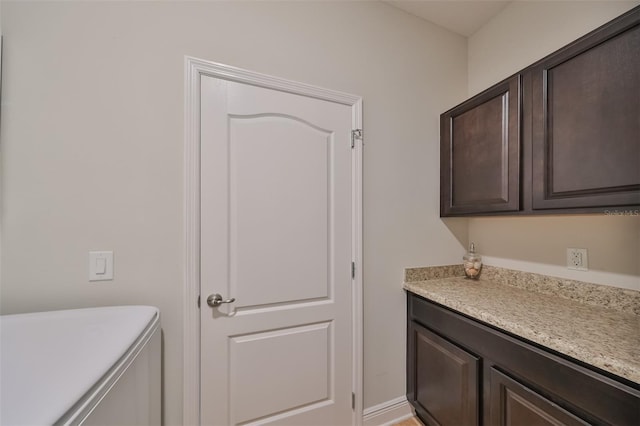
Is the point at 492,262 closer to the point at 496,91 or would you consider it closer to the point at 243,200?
the point at 496,91

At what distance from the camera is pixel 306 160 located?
1449 millimetres

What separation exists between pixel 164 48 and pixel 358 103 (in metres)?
1.06

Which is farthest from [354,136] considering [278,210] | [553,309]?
Result: [553,309]

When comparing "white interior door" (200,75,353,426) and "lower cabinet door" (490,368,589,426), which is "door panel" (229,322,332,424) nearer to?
"white interior door" (200,75,353,426)

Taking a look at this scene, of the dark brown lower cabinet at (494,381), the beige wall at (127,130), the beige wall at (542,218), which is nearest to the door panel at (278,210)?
the beige wall at (127,130)

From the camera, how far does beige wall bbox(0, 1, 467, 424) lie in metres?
1.02

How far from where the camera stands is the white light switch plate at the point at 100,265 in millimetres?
1087

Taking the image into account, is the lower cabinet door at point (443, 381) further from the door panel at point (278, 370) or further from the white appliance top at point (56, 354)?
the white appliance top at point (56, 354)

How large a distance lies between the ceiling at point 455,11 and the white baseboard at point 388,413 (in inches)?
106

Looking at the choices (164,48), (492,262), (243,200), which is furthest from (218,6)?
(492,262)

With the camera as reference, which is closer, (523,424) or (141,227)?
(523,424)

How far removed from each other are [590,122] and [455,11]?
A: 126cm

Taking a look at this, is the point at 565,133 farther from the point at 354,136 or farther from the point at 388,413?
the point at 388,413

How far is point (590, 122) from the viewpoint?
3.42 ft
